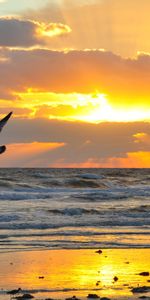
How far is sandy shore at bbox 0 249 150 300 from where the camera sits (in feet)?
39.6

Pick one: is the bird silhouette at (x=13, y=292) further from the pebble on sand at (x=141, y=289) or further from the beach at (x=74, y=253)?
the pebble on sand at (x=141, y=289)

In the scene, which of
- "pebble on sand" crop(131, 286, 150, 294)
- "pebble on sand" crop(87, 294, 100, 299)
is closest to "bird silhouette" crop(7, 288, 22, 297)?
"pebble on sand" crop(87, 294, 100, 299)

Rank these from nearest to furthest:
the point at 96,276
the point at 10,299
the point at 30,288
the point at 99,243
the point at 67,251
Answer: the point at 10,299, the point at 30,288, the point at 96,276, the point at 67,251, the point at 99,243

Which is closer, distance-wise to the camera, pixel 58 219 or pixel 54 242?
pixel 54 242

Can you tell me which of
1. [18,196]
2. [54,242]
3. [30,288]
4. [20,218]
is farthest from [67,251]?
[18,196]

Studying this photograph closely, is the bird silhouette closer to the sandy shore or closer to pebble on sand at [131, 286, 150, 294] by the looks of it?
the sandy shore

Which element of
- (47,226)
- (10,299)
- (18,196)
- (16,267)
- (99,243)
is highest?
(18,196)

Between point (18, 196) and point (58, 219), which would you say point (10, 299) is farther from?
point (18, 196)

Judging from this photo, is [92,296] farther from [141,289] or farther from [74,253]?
[74,253]

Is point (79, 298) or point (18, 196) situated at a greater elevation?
point (18, 196)

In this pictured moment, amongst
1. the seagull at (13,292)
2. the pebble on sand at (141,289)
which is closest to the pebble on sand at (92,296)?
the pebble on sand at (141,289)

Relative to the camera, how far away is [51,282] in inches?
506

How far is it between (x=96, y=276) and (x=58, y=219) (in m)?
12.0

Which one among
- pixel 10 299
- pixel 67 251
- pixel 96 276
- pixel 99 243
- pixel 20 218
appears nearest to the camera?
pixel 10 299
